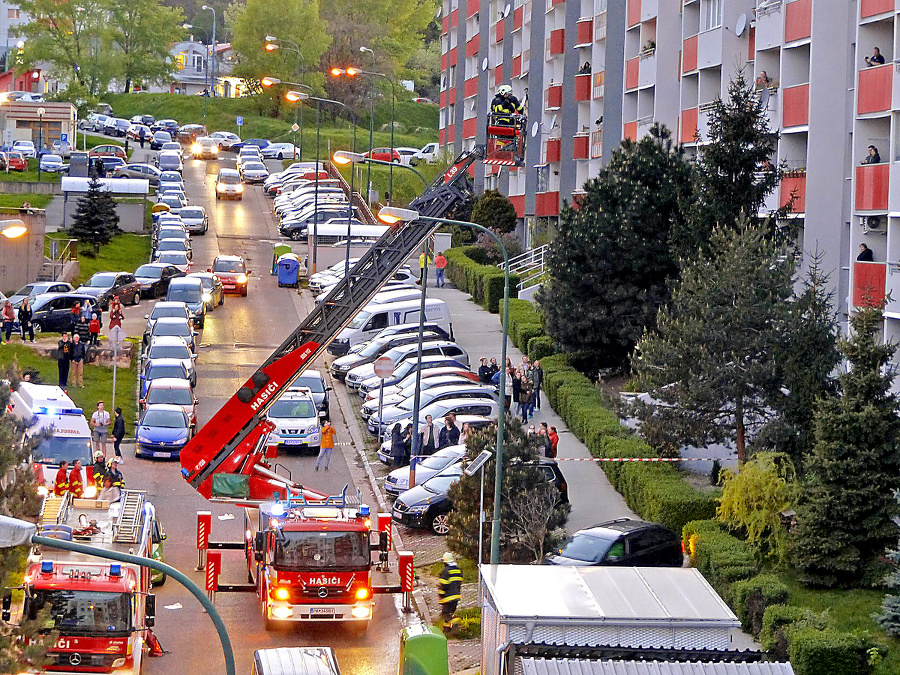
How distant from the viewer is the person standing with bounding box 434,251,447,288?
58656 mm

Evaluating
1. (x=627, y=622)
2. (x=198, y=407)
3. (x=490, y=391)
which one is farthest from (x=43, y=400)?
(x=627, y=622)

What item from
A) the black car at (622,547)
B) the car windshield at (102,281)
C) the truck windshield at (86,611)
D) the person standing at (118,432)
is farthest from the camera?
the car windshield at (102,281)

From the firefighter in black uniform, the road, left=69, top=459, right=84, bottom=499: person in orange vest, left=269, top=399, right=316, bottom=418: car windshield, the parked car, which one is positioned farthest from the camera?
the parked car

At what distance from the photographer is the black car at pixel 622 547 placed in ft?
79.3

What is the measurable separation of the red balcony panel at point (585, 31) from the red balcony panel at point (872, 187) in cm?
2691

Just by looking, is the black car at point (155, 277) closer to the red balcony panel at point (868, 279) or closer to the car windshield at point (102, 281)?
the car windshield at point (102, 281)

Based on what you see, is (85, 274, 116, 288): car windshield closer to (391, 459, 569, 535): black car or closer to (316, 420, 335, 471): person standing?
(316, 420, 335, 471): person standing

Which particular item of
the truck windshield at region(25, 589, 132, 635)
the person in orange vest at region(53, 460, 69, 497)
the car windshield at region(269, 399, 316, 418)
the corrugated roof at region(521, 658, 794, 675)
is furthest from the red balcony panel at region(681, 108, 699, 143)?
the corrugated roof at region(521, 658, 794, 675)

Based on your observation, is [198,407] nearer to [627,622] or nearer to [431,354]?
[431,354]

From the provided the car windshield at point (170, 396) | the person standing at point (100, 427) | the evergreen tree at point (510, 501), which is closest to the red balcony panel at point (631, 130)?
the car windshield at point (170, 396)

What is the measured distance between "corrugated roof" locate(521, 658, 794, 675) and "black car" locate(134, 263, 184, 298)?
135 feet

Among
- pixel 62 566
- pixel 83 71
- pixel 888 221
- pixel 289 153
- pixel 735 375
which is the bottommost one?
pixel 62 566

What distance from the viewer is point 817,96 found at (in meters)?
35.8

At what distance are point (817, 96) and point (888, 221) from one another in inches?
200
